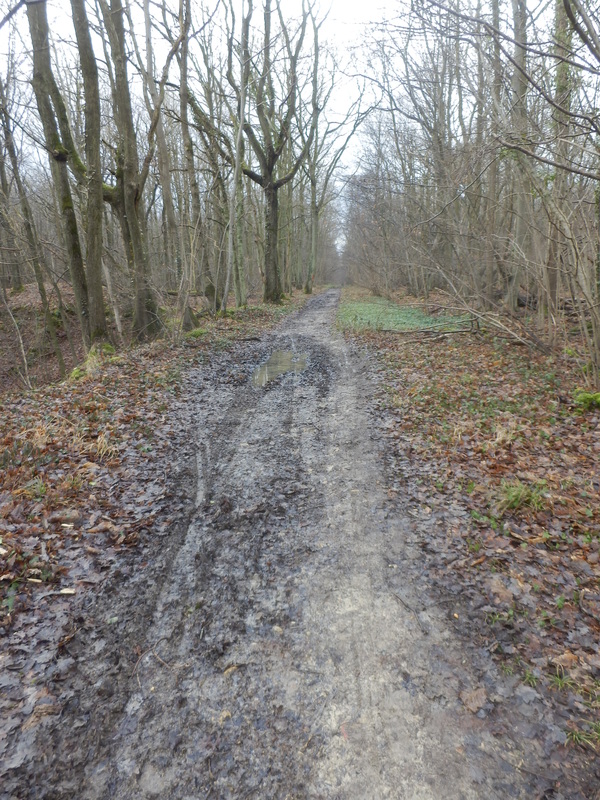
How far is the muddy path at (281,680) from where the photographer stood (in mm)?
2434

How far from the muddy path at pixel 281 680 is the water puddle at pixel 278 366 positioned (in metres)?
5.07

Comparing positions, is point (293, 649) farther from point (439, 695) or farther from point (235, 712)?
point (439, 695)

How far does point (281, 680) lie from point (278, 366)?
8.58 meters

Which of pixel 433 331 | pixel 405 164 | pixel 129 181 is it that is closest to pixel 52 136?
pixel 129 181

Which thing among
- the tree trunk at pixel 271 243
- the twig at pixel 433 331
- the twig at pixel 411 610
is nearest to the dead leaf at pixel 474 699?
the twig at pixel 411 610

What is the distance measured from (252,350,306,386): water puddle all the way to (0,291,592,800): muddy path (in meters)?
5.07

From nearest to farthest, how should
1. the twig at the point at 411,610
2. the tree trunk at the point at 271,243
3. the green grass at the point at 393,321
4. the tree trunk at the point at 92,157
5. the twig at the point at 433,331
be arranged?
the twig at the point at 411,610 → the tree trunk at the point at 92,157 → the twig at the point at 433,331 → the green grass at the point at 393,321 → the tree trunk at the point at 271,243

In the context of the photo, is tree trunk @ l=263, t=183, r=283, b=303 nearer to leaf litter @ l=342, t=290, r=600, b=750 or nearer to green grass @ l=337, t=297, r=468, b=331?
green grass @ l=337, t=297, r=468, b=331

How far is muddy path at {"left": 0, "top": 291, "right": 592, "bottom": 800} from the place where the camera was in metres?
2.43

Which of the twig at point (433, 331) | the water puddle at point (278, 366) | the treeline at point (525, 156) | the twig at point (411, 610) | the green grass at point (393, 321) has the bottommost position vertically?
the twig at point (411, 610)

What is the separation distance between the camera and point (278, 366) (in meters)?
11.1

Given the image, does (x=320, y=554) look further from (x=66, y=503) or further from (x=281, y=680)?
(x=66, y=503)

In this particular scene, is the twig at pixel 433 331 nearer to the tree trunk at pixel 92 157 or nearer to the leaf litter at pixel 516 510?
the leaf litter at pixel 516 510

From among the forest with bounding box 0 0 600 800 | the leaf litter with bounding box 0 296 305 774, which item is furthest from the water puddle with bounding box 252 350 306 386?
the leaf litter with bounding box 0 296 305 774
